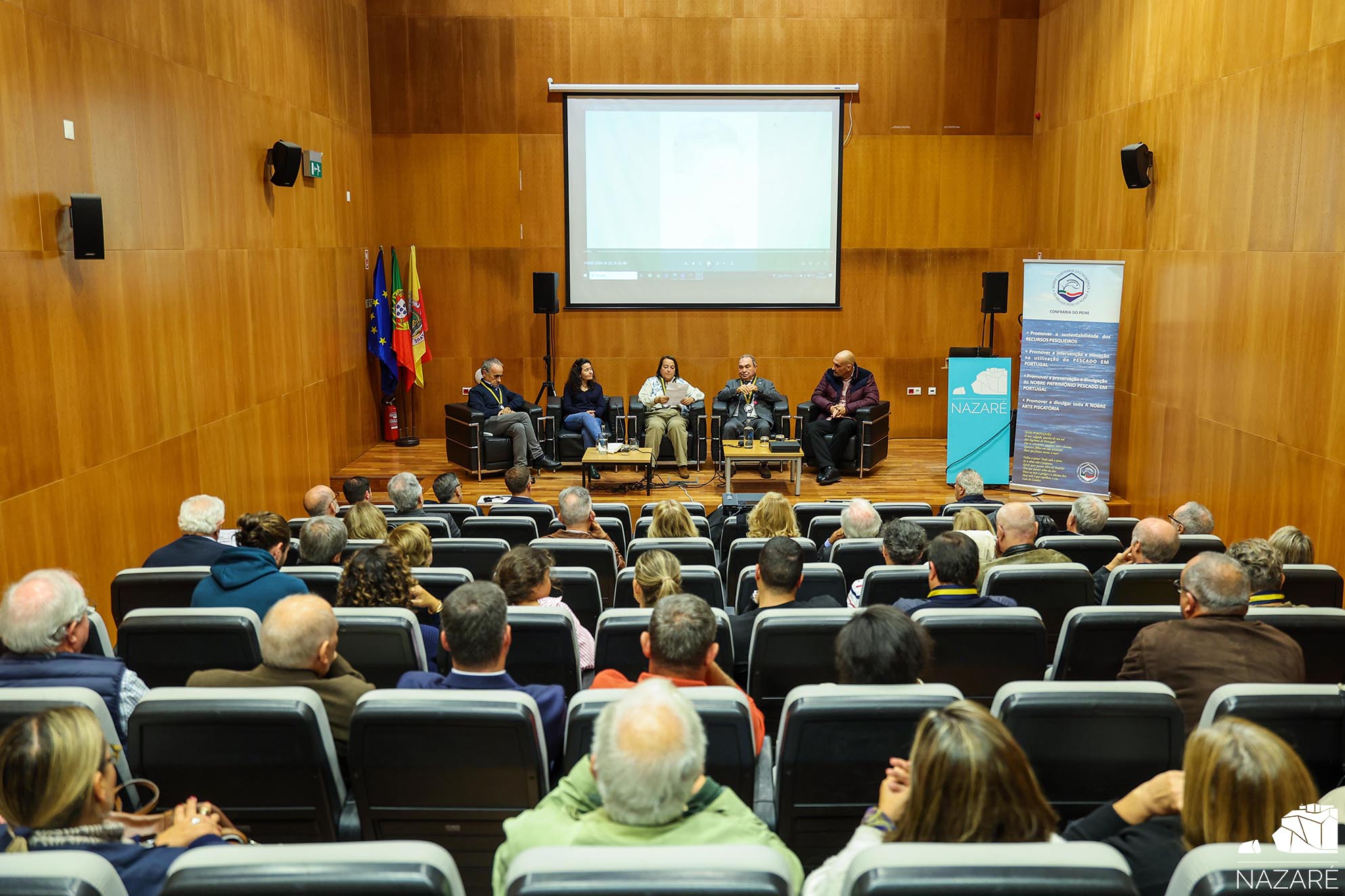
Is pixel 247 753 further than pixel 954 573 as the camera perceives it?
No

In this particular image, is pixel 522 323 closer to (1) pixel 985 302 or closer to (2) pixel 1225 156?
(1) pixel 985 302

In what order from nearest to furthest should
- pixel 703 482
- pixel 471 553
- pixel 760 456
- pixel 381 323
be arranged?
pixel 471 553
pixel 760 456
pixel 703 482
pixel 381 323

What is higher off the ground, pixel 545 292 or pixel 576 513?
pixel 545 292

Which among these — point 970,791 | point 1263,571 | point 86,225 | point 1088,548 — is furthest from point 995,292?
point 970,791

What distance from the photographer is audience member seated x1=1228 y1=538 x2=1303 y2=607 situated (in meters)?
3.91

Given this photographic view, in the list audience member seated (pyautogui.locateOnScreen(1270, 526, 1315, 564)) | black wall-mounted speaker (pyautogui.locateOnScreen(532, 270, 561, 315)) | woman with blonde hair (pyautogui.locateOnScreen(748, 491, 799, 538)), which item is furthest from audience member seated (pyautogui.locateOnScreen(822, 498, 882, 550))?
black wall-mounted speaker (pyautogui.locateOnScreen(532, 270, 561, 315))

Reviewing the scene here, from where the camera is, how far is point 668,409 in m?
9.98

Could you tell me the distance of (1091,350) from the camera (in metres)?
8.45

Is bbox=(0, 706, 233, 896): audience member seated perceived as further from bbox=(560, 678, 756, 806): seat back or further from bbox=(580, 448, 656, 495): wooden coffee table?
bbox=(580, 448, 656, 495): wooden coffee table

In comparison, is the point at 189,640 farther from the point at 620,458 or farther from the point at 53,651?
the point at 620,458

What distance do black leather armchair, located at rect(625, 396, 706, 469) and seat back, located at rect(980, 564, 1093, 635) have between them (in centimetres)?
587

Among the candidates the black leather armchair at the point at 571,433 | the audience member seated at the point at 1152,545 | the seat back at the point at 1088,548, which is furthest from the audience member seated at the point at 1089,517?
the black leather armchair at the point at 571,433

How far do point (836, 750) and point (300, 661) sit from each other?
1359 millimetres

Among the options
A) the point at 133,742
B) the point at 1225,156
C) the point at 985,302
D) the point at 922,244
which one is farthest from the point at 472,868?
the point at 922,244
